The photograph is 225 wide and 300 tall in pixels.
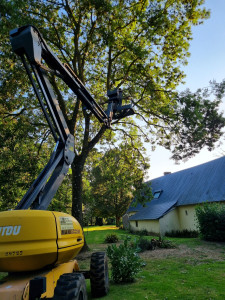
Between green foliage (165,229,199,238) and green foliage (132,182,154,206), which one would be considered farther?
green foliage (165,229,199,238)

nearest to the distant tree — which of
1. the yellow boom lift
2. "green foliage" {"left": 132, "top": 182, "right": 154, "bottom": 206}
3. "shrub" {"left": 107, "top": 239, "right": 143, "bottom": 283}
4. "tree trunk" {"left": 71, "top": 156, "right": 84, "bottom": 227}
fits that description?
"green foliage" {"left": 132, "top": 182, "right": 154, "bottom": 206}

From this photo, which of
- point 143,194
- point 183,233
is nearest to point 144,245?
point 143,194

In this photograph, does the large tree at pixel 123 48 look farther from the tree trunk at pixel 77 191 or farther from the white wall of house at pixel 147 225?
the white wall of house at pixel 147 225

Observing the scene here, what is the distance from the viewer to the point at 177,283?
6.58 metres

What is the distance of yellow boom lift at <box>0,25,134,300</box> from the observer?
10.8 ft

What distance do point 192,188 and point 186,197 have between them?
1.41 meters

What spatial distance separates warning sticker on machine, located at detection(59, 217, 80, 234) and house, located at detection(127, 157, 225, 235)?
19.4 m

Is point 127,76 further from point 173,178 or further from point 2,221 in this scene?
point 173,178

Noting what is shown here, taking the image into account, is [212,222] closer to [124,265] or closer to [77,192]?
[77,192]

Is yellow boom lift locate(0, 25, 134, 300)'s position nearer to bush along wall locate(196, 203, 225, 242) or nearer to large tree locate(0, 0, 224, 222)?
large tree locate(0, 0, 224, 222)

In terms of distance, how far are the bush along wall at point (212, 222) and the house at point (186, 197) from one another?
17.7ft

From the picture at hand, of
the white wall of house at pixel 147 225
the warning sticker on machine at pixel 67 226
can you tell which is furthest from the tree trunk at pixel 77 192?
the white wall of house at pixel 147 225

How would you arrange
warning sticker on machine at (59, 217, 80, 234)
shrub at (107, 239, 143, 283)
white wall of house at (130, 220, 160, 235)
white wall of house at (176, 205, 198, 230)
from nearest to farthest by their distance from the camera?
warning sticker on machine at (59, 217, 80, 234) < shrub at (107, 239, 143, 283) < white wall of house at (176, 205, 198, 230) < white wall of house at (130, 220, 160, 235)

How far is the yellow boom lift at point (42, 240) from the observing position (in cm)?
330
